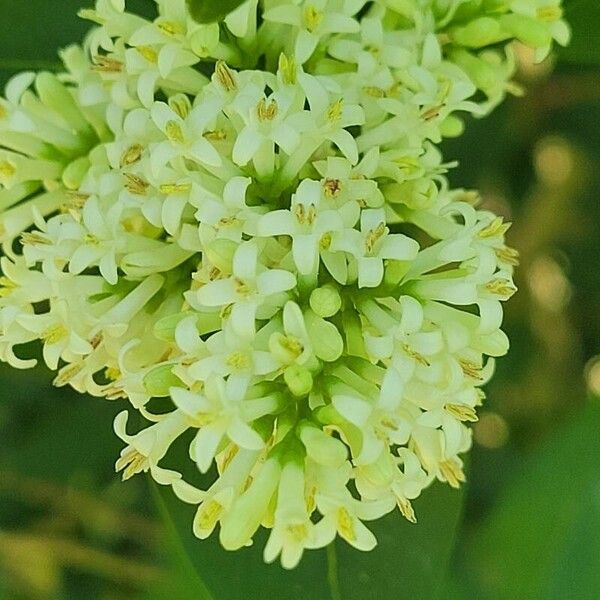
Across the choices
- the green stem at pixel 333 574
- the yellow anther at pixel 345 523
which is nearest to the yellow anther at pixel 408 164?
the yellow anther at pixel 345 523

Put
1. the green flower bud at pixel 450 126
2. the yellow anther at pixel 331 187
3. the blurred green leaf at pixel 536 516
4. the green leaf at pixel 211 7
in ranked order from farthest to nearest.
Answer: the blurred green leaf at pixel 536 516, the green flower bud at pixel 450 126, the yellow anther at pixel 331 187, the green leaf at pixel 211 7

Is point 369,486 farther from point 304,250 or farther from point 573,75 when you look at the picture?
point 573,75

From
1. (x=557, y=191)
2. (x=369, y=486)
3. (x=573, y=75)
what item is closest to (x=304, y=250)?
(x=369, y=486)

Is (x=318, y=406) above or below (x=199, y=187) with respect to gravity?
below

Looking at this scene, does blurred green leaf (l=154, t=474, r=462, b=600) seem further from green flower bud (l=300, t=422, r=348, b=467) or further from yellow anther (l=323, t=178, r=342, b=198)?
yellow anther (l=323, t=178, r=342, b=198)

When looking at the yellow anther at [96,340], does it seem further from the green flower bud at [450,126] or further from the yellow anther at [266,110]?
the green flower bud at [450,126]

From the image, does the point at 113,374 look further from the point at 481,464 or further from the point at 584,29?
the point at 481,464

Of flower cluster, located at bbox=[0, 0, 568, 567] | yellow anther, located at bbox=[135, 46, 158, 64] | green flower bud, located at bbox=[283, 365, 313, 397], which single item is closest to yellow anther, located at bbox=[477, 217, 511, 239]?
flower cluster, located at bbox=[0, 0, 568, 567]
